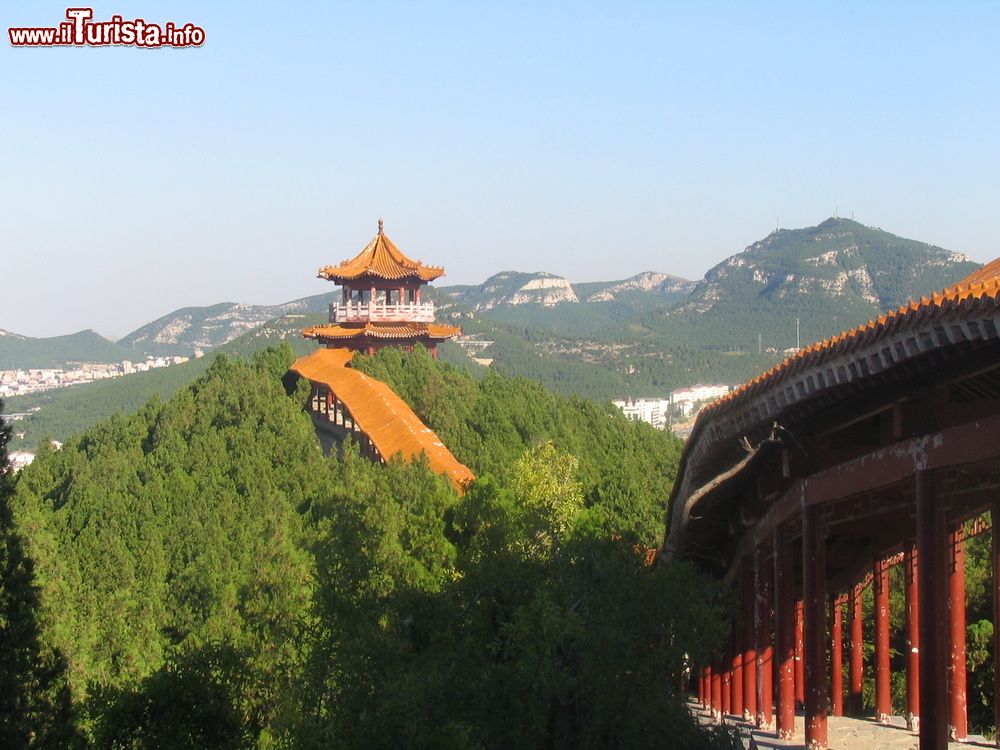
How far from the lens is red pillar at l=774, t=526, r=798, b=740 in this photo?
14156mm

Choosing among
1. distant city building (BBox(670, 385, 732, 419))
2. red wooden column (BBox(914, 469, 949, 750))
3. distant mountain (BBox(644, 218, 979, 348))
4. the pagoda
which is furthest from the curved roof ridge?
distant mountain (BBox(644, 218, 979, 348))

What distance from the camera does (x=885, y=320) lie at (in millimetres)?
9523

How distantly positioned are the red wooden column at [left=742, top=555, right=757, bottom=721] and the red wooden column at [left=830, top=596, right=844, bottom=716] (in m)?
1.15

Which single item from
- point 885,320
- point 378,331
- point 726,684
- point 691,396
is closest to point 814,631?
point 885,320

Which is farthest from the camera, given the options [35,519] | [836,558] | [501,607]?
[35,519]

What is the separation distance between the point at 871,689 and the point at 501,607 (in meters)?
13.0

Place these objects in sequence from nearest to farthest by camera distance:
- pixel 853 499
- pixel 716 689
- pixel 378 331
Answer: pixel 853 499 → pixel 716 689 → pixel 378 331

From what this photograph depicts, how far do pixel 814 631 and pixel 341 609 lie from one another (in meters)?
4.94

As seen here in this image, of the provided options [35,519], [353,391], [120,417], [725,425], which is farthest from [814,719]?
[120,417]

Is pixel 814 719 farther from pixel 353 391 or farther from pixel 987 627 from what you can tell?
pixel 353 391

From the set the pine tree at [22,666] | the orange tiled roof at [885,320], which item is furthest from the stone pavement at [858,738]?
the pine tree at [22,666]

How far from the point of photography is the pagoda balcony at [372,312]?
41500mm

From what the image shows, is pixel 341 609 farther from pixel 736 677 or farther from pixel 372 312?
pixel 372 312

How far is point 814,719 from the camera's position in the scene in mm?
13258
